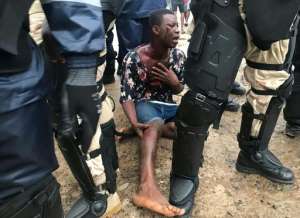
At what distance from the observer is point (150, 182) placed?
6.88ft

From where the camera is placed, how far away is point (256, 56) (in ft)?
6.21

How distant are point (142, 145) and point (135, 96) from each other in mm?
408

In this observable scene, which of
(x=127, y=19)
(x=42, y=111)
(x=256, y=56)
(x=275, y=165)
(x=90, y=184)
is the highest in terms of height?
(x=42, y=111)

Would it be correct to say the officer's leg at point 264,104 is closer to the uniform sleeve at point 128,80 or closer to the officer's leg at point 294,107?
the officer's leg at point 294,107

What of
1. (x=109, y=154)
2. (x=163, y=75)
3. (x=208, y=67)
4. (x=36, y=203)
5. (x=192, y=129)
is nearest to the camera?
(x=36, y=203)

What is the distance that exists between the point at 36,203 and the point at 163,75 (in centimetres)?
153

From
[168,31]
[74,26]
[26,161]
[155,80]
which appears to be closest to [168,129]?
[155,80]

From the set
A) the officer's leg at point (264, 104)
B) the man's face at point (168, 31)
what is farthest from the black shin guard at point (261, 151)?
the man's face at point (168, 31)

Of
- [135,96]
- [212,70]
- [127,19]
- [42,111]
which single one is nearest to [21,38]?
[42,111]

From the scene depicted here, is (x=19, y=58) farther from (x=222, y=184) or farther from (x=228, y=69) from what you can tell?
(x=222, y=184)

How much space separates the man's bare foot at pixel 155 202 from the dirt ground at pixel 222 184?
0.25 ft

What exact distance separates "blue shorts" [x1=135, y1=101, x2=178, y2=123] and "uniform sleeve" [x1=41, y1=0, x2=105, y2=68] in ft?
4.07

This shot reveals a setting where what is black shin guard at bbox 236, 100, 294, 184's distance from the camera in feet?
6.82

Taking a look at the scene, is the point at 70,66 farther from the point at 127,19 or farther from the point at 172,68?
the point at 127,19
